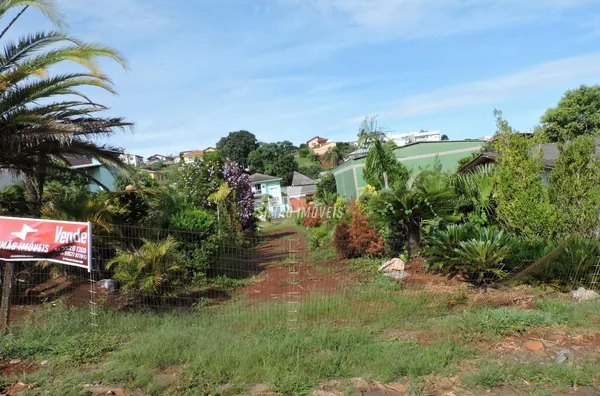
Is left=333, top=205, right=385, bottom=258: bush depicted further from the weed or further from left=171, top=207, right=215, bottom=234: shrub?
left=171, top=207, right=215, bottom=234: shrub

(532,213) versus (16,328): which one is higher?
(532,213)

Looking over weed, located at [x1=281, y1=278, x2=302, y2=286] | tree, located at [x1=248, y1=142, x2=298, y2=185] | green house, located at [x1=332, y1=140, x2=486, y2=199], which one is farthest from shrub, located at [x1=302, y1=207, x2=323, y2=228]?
tree, located at [x1=248, y1=142, x2=298, y2=185]

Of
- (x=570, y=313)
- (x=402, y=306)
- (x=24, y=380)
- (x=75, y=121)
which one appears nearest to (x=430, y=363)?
(x=402, y=306)

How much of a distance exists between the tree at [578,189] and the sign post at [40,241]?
762 cm

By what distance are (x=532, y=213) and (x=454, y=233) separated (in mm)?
1442

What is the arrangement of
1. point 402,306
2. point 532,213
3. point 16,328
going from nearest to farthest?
point 16,328 < point 402,306 < point 532,213

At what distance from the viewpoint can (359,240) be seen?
1207 cm

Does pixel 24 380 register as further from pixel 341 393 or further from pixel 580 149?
pixel 580 149

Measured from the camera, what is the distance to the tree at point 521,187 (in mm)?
8359

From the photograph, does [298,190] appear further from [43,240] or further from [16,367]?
[16,367]

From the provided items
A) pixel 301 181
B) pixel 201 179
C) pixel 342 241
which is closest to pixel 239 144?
pixel 301 181

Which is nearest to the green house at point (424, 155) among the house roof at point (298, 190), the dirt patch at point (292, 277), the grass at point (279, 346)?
the dirt patch at point (292, 277)

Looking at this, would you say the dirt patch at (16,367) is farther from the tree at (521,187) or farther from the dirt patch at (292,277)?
the tree at (521,187)

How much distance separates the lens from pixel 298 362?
Answer: 15.4 feet
